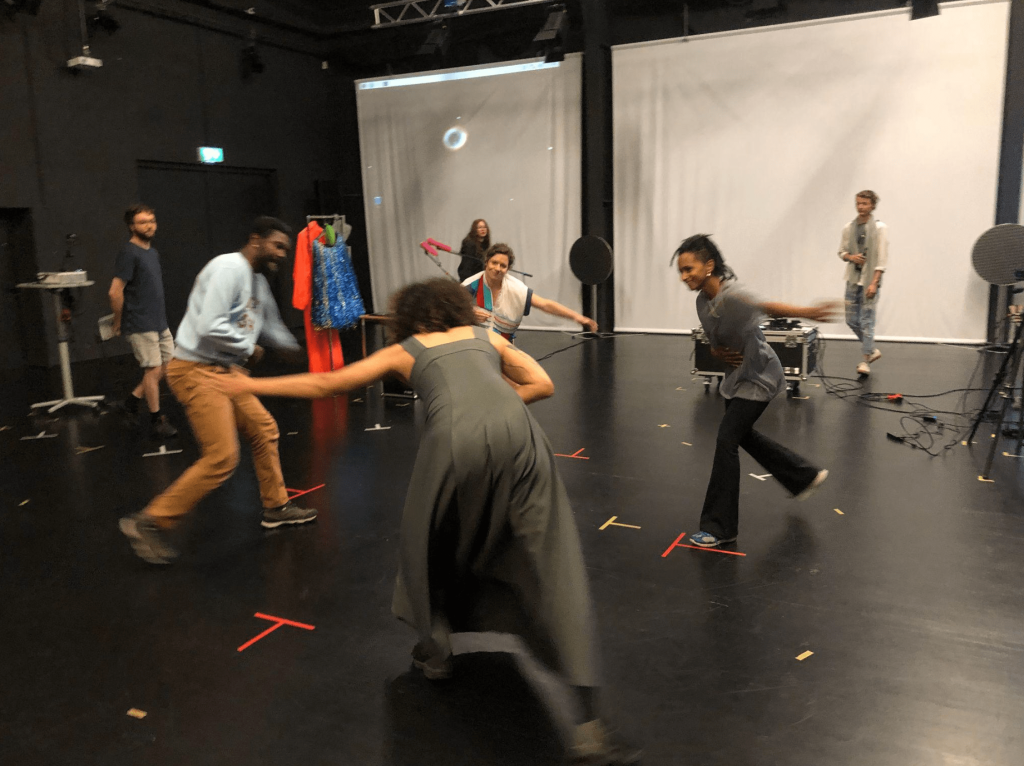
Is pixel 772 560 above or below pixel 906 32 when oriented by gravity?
below

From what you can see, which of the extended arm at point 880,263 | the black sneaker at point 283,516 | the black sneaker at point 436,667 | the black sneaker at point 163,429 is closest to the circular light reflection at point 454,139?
the extended arm at point 880,263

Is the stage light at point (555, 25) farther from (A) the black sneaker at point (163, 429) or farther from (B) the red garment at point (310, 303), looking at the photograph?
Result: (A) the black sneaker at point (163, 429)

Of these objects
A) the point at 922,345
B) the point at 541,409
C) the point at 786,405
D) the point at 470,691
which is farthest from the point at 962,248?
the point at 470,691

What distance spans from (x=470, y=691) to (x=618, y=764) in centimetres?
55

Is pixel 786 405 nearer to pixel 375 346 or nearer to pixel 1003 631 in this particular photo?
pixel 1003 631

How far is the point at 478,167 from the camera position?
1127 cm

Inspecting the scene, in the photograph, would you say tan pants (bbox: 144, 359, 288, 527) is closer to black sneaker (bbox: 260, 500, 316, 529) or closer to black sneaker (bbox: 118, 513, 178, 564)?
black sneaker (bbox: 118, 513, 178, 564)

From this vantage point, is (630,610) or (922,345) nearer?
(630,610)

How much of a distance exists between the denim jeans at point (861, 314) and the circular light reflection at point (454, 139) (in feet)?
20.1

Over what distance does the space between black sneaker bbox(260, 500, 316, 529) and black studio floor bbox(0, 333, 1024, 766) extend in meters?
0.09

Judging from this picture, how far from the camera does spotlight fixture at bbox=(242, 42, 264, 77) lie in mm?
10586

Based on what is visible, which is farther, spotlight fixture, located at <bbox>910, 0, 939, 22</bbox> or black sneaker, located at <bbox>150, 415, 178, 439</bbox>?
spotlight fixture, located at <bbox>910, 0, 939, 22</bbox>

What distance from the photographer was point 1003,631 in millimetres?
2688

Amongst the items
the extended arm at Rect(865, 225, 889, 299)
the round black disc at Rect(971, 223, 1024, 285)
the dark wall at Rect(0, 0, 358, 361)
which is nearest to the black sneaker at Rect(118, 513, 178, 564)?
the extended arm at Rect(865, 225, 889, 299)
